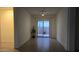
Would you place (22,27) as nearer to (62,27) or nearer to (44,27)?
(44,27)

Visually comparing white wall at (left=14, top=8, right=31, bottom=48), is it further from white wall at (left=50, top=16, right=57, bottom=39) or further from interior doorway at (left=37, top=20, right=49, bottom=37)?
white wall at (left=50, top=16, right=57, bottom=39)

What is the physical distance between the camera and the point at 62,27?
1.81 metres

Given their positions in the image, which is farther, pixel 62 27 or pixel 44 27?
pixel 44 27

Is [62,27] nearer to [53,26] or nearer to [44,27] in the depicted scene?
[53,26]

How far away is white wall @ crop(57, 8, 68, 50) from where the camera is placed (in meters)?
1.69

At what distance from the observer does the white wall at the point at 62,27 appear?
66.6 inches

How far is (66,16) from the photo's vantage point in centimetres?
165

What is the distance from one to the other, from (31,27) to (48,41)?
0.38 metres

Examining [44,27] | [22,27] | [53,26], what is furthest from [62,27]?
[22,27]

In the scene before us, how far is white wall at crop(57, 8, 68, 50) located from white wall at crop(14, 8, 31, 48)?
0.51 m

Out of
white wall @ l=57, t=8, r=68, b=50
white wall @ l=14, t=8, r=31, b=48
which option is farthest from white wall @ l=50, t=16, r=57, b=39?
white wall @ l=14, t=8, r=31, b=48

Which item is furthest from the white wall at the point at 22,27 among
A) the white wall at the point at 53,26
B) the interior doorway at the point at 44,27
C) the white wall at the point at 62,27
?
the white wall at the point at 62,27

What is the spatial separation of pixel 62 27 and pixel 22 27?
2.11 ft

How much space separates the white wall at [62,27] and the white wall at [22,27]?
0.51 m
